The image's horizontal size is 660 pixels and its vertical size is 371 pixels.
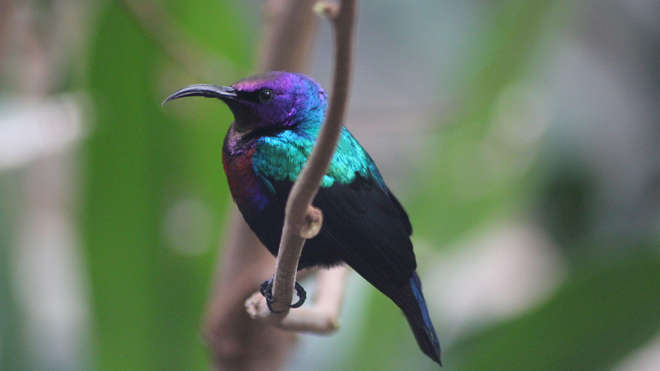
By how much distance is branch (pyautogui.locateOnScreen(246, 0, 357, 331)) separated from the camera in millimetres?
420

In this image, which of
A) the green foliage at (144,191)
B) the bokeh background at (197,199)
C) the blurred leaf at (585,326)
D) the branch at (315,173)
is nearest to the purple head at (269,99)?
the branch at (315,173)

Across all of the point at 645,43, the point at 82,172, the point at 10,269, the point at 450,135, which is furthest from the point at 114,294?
the point at 645,43

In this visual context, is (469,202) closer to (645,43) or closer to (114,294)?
(114,294)

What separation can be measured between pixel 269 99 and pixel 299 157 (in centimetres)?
7

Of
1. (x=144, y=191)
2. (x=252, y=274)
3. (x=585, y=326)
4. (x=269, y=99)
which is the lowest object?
(x=585, y=326)

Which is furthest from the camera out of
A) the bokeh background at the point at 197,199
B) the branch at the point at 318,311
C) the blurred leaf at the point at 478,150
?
the blurred leaf at the point at 478,150

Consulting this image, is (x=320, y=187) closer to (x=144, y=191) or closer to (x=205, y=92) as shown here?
(x=205, y=92)

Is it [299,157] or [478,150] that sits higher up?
[299,157]

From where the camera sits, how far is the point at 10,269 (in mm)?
2166

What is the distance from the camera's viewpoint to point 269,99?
0.63m

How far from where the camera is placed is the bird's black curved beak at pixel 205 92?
582 millimetres

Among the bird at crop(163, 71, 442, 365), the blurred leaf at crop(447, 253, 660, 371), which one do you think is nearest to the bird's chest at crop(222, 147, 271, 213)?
the bird at crop(163, 71, 442, 365)

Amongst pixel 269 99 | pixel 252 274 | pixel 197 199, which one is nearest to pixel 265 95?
pixel 269 99

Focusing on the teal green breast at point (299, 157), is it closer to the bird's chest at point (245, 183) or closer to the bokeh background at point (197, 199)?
the bird's chest at point (245, 183)
